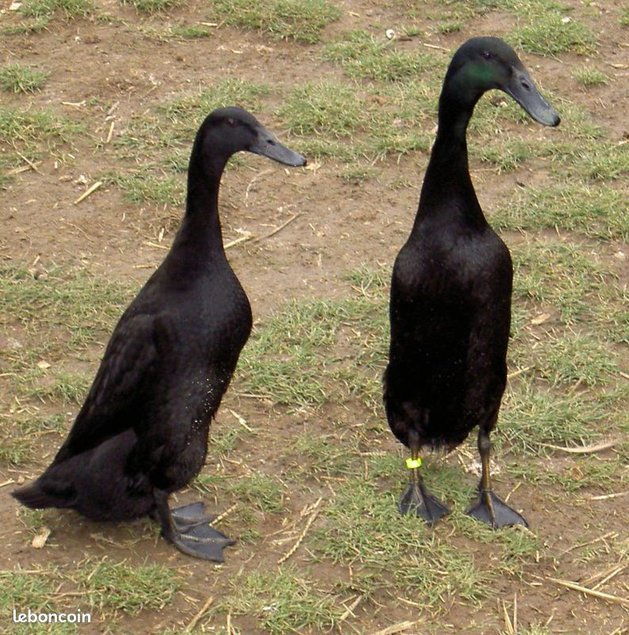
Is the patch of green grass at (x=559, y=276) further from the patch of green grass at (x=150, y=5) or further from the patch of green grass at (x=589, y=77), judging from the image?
the patch of green grass at (x=150, y=5)

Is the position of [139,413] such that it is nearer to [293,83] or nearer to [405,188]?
[405,188]

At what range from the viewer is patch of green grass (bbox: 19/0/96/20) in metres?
8.05

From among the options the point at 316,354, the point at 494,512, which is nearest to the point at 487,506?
the point at 494,512

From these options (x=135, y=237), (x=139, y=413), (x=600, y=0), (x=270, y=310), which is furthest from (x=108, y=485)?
(x=600, y=0)

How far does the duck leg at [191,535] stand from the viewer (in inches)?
179

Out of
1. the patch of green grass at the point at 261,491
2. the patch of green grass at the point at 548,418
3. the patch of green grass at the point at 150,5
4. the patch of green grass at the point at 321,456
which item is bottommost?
the patch of green grass at the point at 548,418

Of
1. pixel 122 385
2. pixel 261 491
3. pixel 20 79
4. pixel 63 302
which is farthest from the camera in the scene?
pixel 20 79

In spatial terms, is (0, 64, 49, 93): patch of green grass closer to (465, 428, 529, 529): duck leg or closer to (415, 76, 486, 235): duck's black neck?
(415, 76, 486, 235): duck's black neck

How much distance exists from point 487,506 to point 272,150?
151 cm

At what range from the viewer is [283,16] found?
320 inches

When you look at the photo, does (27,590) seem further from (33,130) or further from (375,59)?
(375,59)

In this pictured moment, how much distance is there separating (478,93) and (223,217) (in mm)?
2263

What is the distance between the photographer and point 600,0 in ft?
27.7

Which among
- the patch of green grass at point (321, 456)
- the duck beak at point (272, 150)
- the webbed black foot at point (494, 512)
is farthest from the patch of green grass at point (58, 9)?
the webbed black foot at point (494, 512)
